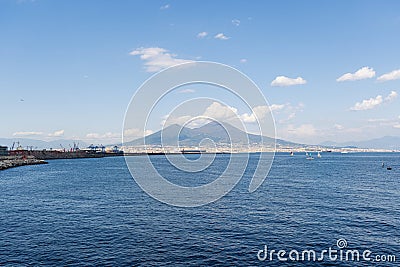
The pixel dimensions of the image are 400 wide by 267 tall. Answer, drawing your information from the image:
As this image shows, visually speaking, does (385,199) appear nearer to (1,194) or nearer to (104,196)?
(104,196)

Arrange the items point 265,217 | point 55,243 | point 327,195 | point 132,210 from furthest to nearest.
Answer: point 327,195 < point 132,210 < point 265,217 < point 55,243

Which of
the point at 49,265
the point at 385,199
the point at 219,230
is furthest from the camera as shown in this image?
the point at 385,199

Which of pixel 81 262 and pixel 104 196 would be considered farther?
pixel 104 196

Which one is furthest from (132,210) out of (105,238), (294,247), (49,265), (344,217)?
(344,217)

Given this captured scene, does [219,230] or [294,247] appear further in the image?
[219,230]

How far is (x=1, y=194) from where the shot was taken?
73562 mm

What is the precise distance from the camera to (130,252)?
34.1 meters

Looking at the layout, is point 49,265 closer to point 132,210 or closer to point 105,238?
point 105,238

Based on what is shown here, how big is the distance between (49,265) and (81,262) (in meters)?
2.73

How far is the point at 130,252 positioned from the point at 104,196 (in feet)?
131

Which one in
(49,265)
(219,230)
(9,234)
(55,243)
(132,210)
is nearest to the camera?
(49,265)

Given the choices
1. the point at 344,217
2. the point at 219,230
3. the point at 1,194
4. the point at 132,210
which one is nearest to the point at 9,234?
the point at 132,210

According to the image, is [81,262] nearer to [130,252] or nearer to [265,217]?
[130,252]

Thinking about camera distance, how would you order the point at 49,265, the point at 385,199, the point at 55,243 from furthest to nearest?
the point at 385,199 < the point at 55,243 < the point at 49,265
